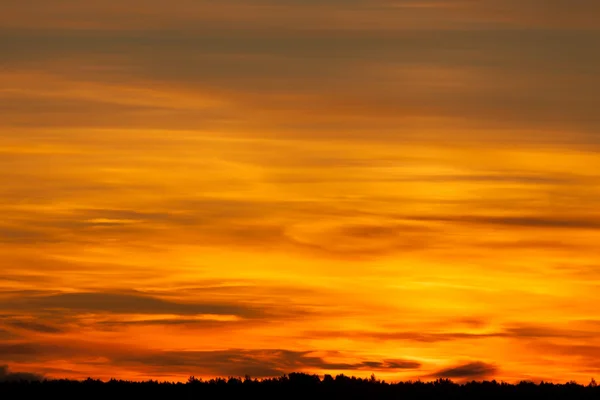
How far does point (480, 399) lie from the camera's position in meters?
62.3

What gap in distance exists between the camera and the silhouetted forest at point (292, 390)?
61.3 metres

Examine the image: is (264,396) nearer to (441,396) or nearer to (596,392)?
(441,396)

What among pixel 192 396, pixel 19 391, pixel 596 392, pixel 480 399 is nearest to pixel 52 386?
pixel 19 391

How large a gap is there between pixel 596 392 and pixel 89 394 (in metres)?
19.0

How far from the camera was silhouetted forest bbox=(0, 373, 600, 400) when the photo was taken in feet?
201

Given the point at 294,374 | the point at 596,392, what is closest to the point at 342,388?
the point at 294,374

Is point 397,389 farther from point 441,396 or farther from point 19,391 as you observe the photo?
point 19,391

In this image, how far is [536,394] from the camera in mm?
62844

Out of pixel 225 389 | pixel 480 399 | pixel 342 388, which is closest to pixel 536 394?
pixel 480 399

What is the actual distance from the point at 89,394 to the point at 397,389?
11513 millimetres

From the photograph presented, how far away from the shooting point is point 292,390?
61969 mm

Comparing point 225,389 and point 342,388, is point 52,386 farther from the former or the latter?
point 342,388

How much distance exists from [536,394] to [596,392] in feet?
7.99

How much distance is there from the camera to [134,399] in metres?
60.9
